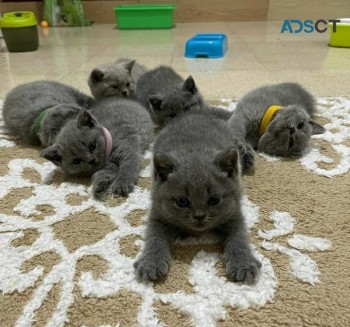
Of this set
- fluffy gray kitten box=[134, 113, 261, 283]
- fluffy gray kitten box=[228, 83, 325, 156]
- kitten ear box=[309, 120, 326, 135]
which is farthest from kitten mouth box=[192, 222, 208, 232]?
kitten ear box=[309, 120, 326, 135]

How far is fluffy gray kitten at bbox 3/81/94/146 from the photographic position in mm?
1723

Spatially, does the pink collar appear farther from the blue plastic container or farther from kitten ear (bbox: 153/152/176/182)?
the blue plastic container

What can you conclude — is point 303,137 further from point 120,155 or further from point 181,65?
point 181,65

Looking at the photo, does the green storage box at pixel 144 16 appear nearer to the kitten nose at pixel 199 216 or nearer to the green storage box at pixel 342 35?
the green storage box at pixel 342 35

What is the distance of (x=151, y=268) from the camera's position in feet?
3.21

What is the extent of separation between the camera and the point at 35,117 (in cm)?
186

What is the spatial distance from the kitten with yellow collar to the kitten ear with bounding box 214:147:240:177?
44cm

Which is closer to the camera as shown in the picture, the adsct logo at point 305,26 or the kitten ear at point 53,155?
the kitten ear at point 53,155

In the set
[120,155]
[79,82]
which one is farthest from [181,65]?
[120,155]

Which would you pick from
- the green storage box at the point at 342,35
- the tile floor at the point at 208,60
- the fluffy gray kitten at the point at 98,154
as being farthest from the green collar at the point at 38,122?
the green storage box at the point at 342,35

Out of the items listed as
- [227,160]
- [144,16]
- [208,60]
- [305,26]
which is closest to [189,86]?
[227,160]

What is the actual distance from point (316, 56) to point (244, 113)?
1978 mm

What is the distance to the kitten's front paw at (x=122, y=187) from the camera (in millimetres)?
1394

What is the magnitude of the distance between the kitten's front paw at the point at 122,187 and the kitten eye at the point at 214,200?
44 centimetres
